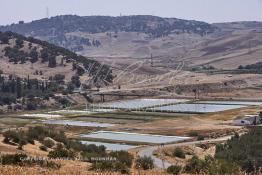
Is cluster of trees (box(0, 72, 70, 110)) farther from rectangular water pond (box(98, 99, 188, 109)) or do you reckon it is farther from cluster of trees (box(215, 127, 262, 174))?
cluster of trees (box(215, 127, 262, 174))

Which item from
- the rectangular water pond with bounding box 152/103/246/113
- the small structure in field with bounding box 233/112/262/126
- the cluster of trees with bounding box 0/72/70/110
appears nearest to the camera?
the small structure in field with bounding box 233/112/262/126

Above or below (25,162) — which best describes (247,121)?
below

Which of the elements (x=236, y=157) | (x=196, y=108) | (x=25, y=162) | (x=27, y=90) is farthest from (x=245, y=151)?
(x=27, y=90)

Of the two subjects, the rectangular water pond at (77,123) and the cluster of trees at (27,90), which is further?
the cluster of trees at (27,90)

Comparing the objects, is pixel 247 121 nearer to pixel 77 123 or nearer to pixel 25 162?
pixel 77 123

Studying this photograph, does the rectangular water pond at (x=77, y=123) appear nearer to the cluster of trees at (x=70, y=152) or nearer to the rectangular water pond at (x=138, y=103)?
the rectangular water pond at (x=138, y=103)

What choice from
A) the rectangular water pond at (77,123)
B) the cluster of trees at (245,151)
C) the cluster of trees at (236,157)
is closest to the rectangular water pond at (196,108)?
the rectangular water pond at (77,123)

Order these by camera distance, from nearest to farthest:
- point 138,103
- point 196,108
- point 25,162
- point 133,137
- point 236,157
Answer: point 25,162 < point 236,157 < point 133,137 < point 196,108 < point 138,103

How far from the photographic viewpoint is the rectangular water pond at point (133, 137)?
275ft

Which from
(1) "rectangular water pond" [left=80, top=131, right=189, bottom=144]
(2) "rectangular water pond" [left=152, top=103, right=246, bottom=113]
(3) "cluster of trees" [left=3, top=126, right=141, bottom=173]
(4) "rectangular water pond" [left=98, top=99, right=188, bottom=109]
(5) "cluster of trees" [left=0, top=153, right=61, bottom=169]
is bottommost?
(4) "rectangular water pond" [left=98, top=99, right=188, bottom=109]

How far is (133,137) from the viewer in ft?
289

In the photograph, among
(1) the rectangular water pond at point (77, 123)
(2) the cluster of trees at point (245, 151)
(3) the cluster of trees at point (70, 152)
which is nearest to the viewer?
(3) the cluster of trees at point (70, 152)

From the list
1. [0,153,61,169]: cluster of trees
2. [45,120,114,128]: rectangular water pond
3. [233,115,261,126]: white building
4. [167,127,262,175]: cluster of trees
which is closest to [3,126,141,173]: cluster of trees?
[0,153,61,169]: cluster of trees

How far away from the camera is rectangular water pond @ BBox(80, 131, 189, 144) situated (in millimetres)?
83688
